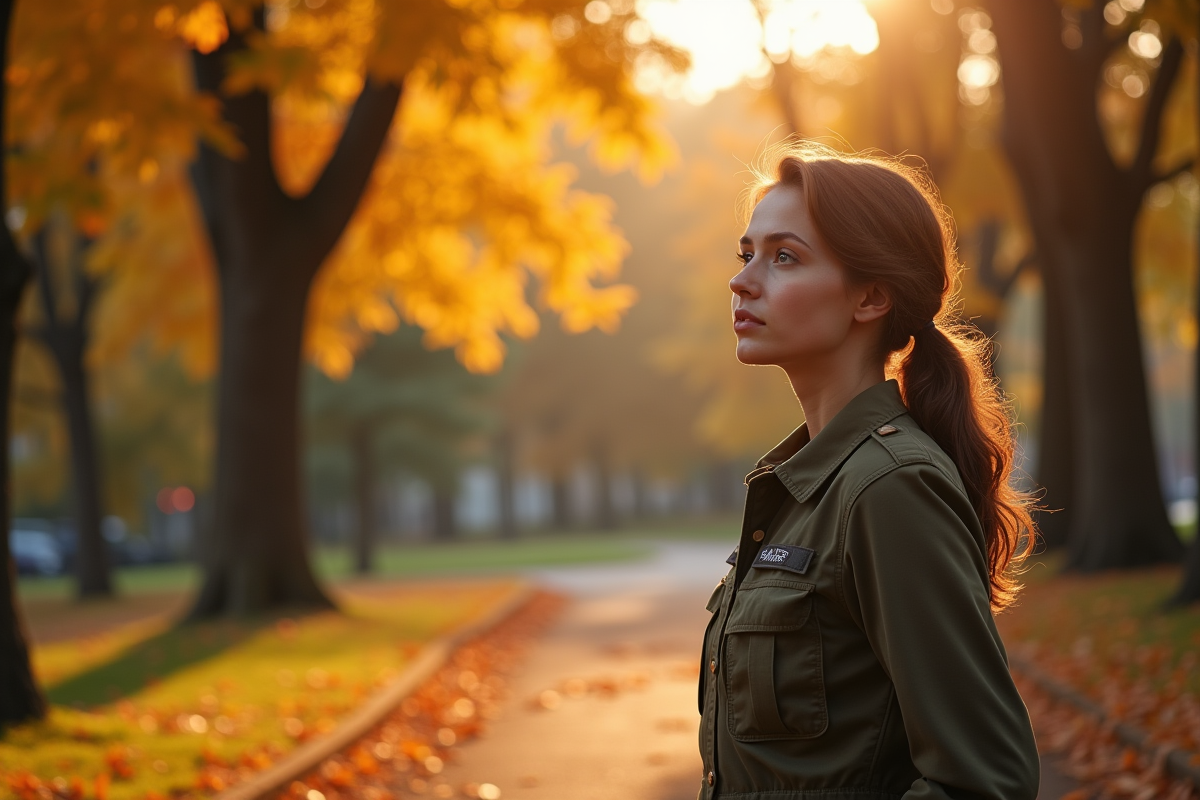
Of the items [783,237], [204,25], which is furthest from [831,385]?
[204,25]

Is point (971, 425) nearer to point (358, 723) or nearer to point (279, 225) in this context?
point (358, 723)

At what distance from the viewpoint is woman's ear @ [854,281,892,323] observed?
2.24 metres

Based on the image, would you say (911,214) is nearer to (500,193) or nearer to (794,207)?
(794,207)

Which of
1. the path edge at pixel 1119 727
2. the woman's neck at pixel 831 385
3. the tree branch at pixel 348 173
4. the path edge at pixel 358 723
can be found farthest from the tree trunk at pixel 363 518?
the woman's neck at pixel 831 385

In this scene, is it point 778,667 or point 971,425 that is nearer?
point 778,667

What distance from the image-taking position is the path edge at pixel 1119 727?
5832 millimetres

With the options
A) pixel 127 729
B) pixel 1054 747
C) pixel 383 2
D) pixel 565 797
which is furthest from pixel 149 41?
pixel 1054 747

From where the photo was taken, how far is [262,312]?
536 inches

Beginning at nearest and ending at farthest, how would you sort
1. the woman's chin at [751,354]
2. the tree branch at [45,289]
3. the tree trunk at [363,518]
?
the woman's chin at [751,354]
the tree branch at [45,289]
the tree trunk at [363,518]

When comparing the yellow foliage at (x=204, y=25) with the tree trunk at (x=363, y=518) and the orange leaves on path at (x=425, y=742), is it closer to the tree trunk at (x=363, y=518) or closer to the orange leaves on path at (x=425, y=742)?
the orange leaves on path at (x=425, y=742)

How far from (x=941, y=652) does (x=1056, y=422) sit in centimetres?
1736

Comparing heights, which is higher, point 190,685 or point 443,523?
point 190,685

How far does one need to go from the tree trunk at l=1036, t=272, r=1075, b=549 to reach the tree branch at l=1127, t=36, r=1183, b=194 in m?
4.00

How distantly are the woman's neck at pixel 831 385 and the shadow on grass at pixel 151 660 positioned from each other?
7626 mm
